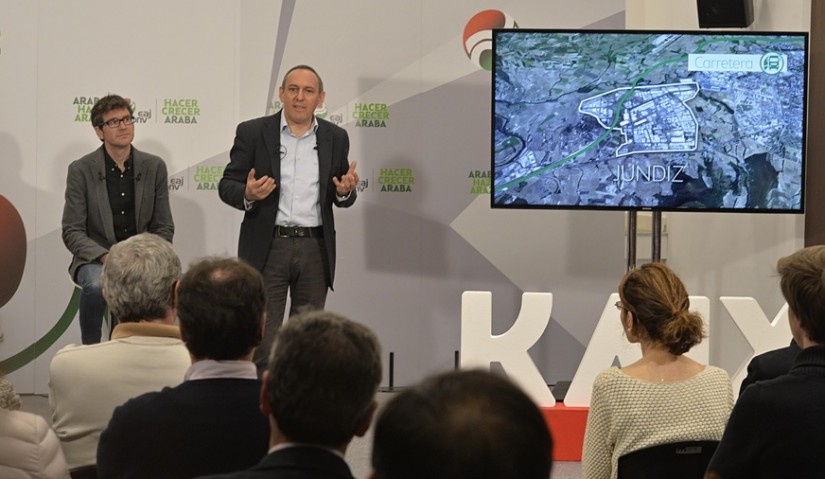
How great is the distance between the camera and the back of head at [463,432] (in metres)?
1.13

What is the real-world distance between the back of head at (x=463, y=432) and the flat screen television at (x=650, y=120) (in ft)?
14.9

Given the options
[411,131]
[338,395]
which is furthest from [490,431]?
[411,131]

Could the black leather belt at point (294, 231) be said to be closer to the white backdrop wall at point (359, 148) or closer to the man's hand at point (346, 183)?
the man's hand at point (346, 183)

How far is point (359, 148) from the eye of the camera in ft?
22.2

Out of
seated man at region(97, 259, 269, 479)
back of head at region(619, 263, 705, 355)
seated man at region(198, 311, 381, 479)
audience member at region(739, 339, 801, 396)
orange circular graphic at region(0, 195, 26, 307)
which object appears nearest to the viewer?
seated man at region(198, 311, 381, 479)

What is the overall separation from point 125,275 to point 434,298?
12.9 ft

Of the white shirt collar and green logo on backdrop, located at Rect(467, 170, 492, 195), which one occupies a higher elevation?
green logo on backdrop, located at Rect(467, 170, 492, 195)

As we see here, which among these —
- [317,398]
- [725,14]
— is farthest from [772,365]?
[725,14]

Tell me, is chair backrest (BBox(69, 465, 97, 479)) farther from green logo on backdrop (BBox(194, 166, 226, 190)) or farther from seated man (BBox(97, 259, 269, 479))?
green logo on backdrop (BBox(194, 166, 226, 190))

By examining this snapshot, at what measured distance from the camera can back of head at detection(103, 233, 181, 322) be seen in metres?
3.04

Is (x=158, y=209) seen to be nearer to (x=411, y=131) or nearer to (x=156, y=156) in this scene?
(x=156, y=156)

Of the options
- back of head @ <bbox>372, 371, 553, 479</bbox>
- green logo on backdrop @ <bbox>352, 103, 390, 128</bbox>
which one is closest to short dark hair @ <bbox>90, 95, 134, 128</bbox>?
green logo on backdrop @ <bbox>352, 103, 390, 128</bbox>

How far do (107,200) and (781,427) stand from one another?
Answer: 14.6 feet

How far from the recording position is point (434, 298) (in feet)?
22.5
